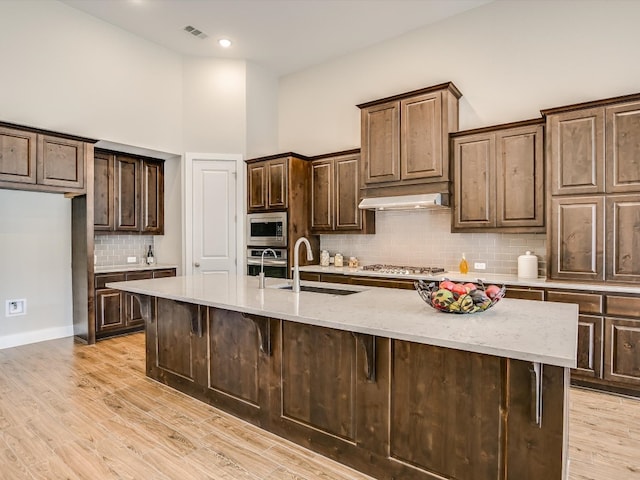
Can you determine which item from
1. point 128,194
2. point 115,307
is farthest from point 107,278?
point 128,194

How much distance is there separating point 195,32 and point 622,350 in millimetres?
5798

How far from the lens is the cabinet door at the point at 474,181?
155 inches

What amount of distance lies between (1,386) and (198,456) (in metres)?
2.28

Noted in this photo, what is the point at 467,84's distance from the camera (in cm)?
445

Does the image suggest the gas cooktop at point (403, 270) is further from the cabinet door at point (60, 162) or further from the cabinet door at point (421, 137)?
the cabinet door at point (60, 162)

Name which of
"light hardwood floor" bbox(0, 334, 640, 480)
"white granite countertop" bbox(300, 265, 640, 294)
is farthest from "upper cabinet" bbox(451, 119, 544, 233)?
"light hardwood floor" bbox(0, 334, 640, 480)

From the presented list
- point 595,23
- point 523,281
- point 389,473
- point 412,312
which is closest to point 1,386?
point 389,473

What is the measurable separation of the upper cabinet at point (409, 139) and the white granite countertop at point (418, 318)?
1.88 meters

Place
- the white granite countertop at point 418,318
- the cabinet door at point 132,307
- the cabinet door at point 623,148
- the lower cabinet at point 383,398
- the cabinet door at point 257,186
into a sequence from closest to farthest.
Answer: the white granite countertop at point 418,318
the lower cabinet at point 383,398
the cabinet door at point 623,148
the cabinet door at point 132,307
the cabinet door at point 257,186

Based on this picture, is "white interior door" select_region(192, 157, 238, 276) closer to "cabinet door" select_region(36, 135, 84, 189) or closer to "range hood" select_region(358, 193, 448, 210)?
"cabinet door" select_region(36, 135, 84, 189)

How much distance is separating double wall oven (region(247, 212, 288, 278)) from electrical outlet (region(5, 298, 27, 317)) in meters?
2.72

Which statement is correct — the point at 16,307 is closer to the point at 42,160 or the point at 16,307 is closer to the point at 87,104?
the point at 42,160

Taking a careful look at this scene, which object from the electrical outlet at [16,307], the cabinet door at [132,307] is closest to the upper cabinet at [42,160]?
the cabinet door at [132,307]

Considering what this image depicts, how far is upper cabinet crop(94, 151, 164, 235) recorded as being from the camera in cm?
516
